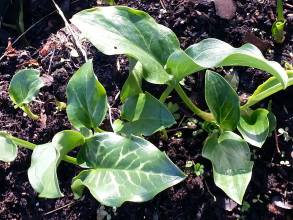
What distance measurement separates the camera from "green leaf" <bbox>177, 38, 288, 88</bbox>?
1.08 metres

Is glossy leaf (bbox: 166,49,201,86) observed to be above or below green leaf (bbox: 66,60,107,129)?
above

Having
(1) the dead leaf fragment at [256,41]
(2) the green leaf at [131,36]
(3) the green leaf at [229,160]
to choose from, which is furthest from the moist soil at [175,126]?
(2) the green leaf at [131,36]

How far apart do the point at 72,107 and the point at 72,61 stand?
0.99 feet

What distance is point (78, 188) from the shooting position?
4.08 feet

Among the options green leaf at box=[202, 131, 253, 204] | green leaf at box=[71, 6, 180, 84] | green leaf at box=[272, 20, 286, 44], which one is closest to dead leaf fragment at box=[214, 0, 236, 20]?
green leaf at box=[272, 20, 286, 44]

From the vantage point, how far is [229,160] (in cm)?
127

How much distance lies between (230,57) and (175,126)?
0.36 metres

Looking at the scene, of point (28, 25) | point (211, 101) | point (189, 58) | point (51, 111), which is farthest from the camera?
point (28, 25)

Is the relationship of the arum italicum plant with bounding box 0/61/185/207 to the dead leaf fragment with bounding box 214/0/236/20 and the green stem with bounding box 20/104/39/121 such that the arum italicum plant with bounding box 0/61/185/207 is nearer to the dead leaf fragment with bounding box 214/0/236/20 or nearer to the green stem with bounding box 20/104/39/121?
the green stem with bounding box 20/104/39/121

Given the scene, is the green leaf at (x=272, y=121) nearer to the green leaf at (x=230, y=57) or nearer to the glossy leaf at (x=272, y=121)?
the glossy leaf at (x=272, y=121)

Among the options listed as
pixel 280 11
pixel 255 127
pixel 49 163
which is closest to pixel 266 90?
pixel 255 127

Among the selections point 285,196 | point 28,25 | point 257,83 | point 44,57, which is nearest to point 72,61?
point 44,57

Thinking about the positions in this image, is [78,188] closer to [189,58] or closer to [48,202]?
[48,202]

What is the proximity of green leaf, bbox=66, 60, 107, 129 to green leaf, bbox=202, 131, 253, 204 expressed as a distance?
291mm
